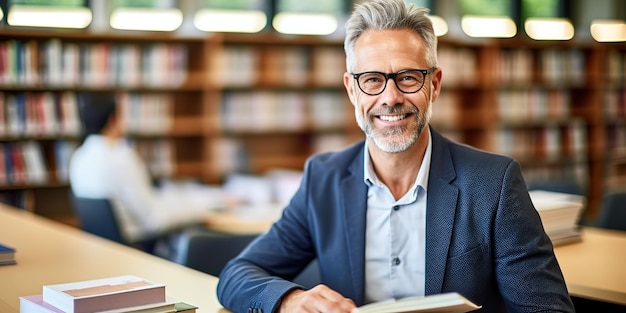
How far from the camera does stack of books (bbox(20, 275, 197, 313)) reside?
1656 millimetres

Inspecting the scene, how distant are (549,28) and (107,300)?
26.7 ft

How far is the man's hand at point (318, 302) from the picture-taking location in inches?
69.1

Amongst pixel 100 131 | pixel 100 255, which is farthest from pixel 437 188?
pixel 100 131

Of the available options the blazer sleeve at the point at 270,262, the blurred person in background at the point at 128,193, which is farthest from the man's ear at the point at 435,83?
the blurred person in background at the point at 128,193

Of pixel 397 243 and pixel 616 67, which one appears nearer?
pixel 397 243

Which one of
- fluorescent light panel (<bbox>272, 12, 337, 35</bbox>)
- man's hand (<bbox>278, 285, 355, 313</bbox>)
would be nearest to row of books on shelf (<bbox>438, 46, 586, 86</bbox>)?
fluorescent light panel (<bbox>272, 12, 337, 35</bbox>)

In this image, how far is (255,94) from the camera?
22.2 ft

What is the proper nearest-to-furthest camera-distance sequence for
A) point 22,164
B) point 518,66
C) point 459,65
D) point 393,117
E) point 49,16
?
point 393,117 → point 22,164 → point 49,16 → point 459,65 → point 518,66

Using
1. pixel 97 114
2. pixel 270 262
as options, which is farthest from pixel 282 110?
pixel 270 262

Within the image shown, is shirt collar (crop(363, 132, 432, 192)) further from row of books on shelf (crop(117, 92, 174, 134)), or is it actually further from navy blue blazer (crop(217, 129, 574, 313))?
row of books on shelf (crop(117, 92, 174, 134))

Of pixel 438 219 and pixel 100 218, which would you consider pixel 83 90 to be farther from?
pixel 438 219

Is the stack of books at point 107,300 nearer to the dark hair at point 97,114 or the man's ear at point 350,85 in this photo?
the man's ear at point 350,85

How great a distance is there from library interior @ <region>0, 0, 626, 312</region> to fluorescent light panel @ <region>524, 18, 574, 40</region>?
0.06 feet

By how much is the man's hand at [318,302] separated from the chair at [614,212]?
2.40 metres
